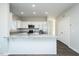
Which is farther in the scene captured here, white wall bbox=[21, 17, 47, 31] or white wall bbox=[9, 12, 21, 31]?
white wall bbox=[21, 17, 47, 31]

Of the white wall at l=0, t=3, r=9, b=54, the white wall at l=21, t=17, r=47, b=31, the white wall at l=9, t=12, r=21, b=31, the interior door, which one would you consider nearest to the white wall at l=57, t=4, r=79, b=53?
the interior door

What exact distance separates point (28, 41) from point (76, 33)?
5.62 feet

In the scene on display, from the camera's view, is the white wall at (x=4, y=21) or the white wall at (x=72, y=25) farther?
the white wall at (x=72, y=25)

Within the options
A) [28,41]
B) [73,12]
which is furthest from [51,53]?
[73,12]

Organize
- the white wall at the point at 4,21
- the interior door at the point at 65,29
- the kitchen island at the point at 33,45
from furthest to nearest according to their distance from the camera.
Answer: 1. the interior door at the point at 65,29
2. the kitchen island at the point at 33,45
3. the white wall at the point at 4,21

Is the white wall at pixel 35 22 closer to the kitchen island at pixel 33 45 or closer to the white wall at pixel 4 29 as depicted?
the kitchen island at pixel 33 45

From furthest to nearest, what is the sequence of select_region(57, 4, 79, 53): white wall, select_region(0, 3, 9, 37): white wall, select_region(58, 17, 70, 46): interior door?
select_region(58, 17, 70, 46): interior door → select_region(57, 4, 79, 53): white wall → select_region(0, 3, 9, 37): white wall

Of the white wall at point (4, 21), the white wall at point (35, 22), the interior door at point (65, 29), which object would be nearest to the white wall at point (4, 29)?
the white wall at point (4, 21)

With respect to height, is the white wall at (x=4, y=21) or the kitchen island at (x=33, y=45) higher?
the white wall at (x=4, y=21)

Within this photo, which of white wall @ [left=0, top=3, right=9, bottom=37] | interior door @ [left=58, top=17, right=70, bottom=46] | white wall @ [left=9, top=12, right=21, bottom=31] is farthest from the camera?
interior door @ [left=58, top=17, right=70, bottom=46]

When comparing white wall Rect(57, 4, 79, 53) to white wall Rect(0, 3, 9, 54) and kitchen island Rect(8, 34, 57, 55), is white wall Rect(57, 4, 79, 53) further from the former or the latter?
white wall Rect(0, 3, 9, 54)

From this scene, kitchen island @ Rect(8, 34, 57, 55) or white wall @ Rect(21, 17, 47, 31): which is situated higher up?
white wall @ Rect(21, 17, 47, 31)

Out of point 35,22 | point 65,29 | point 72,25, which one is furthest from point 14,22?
point 65,29

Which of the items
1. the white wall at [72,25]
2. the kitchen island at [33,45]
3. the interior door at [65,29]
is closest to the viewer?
the kitchen island at [33,45]
